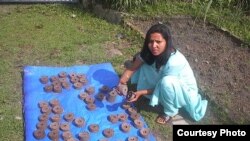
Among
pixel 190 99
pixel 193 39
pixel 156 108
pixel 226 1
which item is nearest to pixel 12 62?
pixel 156 108

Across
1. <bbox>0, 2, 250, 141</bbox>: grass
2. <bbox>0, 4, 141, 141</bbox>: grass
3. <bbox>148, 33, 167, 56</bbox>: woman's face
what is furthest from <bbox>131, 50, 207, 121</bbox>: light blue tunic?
<bbox>0, 4, 141, 141</bbox>: grass

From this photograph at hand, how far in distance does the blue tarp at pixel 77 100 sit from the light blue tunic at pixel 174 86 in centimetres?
37

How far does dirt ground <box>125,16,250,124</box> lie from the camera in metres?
4.72

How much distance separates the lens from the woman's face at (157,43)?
3.92 metres

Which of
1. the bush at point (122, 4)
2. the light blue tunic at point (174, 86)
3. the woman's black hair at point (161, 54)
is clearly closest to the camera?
the woman's black hair at point (161, 54)

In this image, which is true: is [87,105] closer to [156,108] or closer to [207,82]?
[156,108]

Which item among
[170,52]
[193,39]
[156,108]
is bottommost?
[156,108]

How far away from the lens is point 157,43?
395 cm

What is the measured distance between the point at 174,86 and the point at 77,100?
1.23m

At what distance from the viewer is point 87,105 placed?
14.5ft

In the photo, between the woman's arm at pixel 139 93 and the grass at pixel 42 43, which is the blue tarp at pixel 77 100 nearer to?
the grass at pixel 42 43

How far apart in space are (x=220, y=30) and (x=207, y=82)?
188 cm

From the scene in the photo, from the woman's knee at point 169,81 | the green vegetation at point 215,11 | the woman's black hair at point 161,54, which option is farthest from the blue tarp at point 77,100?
the green vegetation at point 215,11

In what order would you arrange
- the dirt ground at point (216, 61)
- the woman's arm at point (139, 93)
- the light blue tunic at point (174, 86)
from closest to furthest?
the light blue tunic at point (174, 86) < the woman's arm at point (139, 93) < the dirt ground at point (216, 61)
